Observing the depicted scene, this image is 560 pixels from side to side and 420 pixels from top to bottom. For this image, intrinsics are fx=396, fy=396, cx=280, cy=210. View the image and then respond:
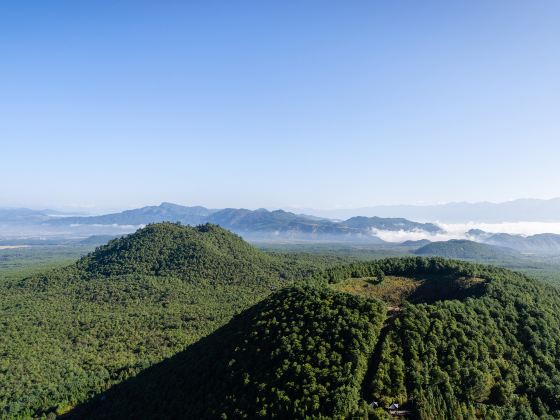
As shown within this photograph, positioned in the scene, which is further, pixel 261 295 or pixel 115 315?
pixel 261 295

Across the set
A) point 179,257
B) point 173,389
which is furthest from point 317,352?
point 179,257

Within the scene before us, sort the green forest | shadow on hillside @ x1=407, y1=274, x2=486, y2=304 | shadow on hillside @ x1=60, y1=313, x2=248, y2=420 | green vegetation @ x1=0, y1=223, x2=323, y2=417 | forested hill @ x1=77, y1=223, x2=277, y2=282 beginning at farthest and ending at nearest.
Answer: forested hill @ x1=77, y1=223, x2=277, y2=282
green vegetation @ x1=0, y1=223, x2=323, y2=417
shadow on hillside @ x1=407, y1=274, x2=486, y2=304
shadow on hillside @ x1=60, y1=313, x2=248, y2=420
the green forest

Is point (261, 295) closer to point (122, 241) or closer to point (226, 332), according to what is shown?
point (226, 332)

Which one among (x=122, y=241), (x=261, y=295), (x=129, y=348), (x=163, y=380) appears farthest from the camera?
(x=122, y=241)

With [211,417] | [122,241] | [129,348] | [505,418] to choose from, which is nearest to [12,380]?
[129,348]

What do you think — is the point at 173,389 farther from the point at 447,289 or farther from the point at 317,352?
the point at 447,289

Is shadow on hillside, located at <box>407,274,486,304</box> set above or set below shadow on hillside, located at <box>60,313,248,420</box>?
above

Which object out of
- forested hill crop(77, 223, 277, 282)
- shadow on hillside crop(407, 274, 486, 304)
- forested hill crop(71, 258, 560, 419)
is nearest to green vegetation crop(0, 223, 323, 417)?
forested hill crop(77, 223, 277, 282)

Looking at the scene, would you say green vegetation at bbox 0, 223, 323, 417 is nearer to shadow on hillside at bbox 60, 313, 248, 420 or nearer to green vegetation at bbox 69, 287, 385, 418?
shadow on hillside at bbox 60, 313, 248, 420

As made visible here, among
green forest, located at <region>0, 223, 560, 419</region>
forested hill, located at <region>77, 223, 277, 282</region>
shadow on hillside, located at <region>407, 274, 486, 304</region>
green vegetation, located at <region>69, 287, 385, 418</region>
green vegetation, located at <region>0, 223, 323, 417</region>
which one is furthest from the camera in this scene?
forested hill, located at <region>77, 223, 277, 282</region>

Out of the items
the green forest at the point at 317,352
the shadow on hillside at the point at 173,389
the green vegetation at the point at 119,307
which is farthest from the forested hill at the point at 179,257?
the shadow on hillside at the point at 173,389
